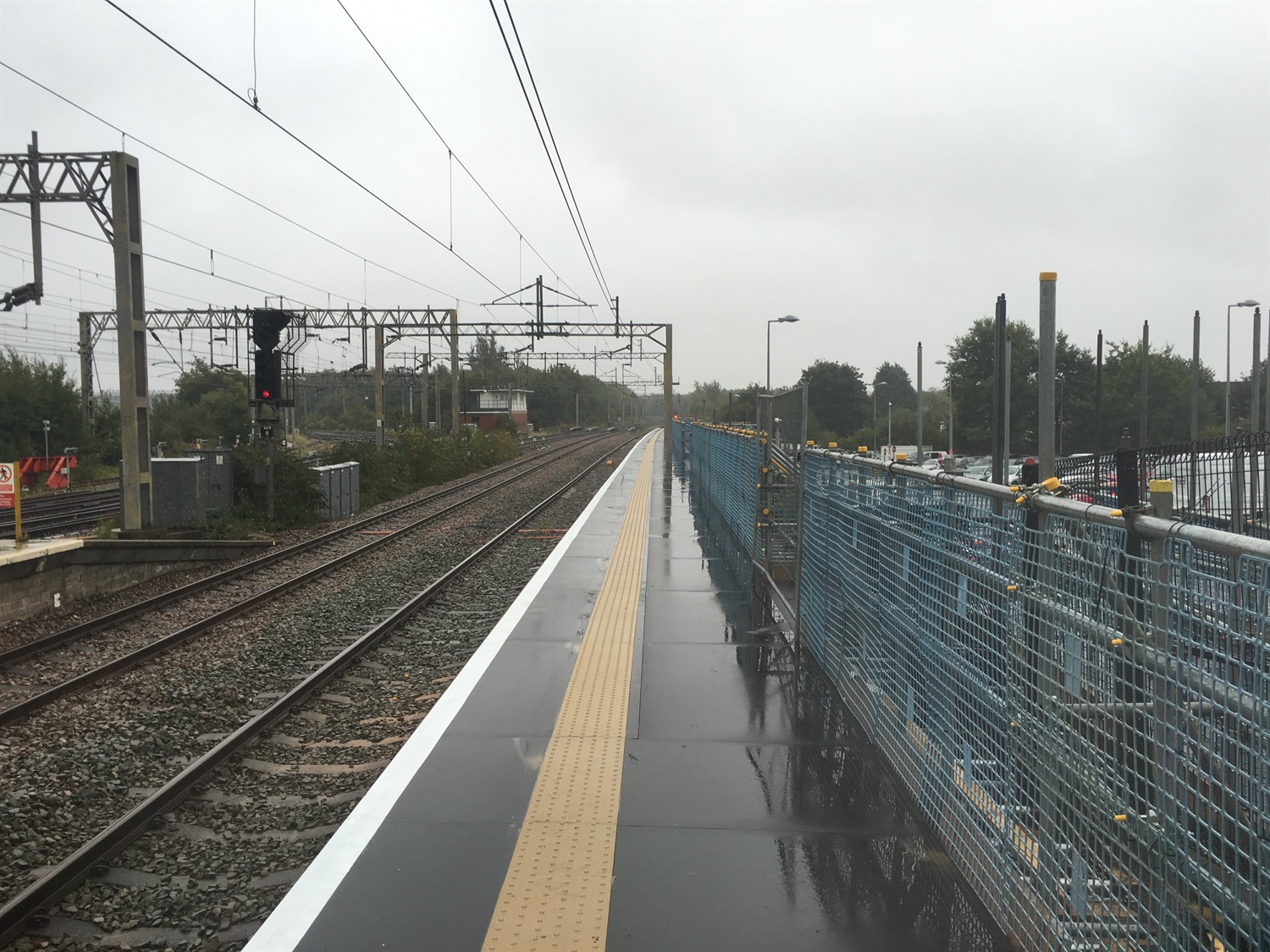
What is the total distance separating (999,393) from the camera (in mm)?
6461

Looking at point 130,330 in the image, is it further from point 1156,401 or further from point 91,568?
point 1156,401

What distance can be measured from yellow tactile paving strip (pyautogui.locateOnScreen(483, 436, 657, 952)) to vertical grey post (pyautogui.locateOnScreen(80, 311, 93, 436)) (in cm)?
3601

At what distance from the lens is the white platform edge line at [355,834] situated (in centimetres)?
346

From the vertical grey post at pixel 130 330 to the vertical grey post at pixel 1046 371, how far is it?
49.6ft

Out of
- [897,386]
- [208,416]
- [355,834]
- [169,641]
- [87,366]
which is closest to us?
[355,834]

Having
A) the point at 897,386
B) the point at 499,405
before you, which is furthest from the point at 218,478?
the point at 897,386

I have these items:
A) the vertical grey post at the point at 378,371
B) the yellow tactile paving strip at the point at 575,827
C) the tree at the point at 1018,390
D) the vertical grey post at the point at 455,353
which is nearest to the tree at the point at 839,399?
the tree at the point at 1018,390

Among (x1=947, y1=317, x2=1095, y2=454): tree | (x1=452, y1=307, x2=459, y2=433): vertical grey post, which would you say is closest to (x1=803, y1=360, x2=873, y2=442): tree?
(x1=947, y1=317, x2=1095, y2=454): tree

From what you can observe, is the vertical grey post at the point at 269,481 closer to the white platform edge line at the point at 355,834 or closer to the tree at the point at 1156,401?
the white platform edge line at the point at 355,834

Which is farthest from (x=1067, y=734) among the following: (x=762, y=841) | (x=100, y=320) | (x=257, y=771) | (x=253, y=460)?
(x=100, y=320)

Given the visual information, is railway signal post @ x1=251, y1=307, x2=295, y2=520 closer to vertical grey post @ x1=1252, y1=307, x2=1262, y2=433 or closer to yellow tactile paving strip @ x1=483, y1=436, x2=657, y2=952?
yellow tactile paving strip @ x1=483, y1=436, x2=657, y2=952

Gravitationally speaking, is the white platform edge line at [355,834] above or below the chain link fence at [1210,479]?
below

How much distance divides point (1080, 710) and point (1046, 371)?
2.31 metres

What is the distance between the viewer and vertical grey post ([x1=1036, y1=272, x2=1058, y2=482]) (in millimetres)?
4504
